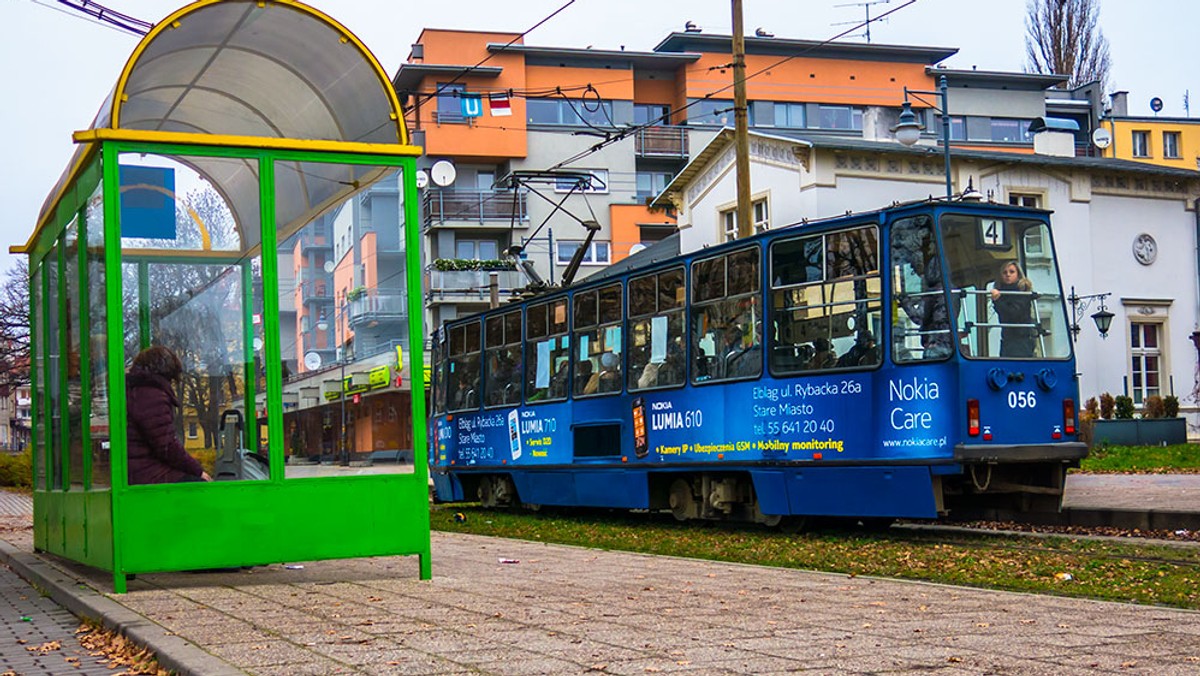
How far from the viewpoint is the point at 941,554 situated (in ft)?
43.8

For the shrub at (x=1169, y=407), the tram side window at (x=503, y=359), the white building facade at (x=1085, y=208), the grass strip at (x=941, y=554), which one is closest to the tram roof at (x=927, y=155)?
the white building facade at (x=1085, y=208)

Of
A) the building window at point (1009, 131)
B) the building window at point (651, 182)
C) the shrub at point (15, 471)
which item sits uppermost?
the building window at point (1009, 131)

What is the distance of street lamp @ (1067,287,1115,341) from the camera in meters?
36.4

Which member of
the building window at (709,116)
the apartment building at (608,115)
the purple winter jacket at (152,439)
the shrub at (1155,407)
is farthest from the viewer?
the building window at (709,116)

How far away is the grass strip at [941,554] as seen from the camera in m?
10.5

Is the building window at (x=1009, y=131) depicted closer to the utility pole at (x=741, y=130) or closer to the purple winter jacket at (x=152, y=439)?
the utility pole at (x=741, y=130)

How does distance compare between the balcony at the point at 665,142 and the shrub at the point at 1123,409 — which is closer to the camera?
the shrub at the point at 1123,409

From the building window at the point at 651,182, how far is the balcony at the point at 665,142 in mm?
1261

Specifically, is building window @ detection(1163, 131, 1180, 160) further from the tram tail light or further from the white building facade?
the tram tail light

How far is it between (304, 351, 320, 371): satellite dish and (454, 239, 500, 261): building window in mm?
52369

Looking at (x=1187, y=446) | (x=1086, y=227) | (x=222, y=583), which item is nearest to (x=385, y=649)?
(x=222, y=583)

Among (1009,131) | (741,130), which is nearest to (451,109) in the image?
(1009,131)

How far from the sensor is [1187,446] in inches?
1255

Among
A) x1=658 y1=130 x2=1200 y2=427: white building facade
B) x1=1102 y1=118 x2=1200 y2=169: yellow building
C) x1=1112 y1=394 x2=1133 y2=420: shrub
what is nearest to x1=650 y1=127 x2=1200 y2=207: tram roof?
x1=658 y1=130 x2=1200 y2=427: white building facade
